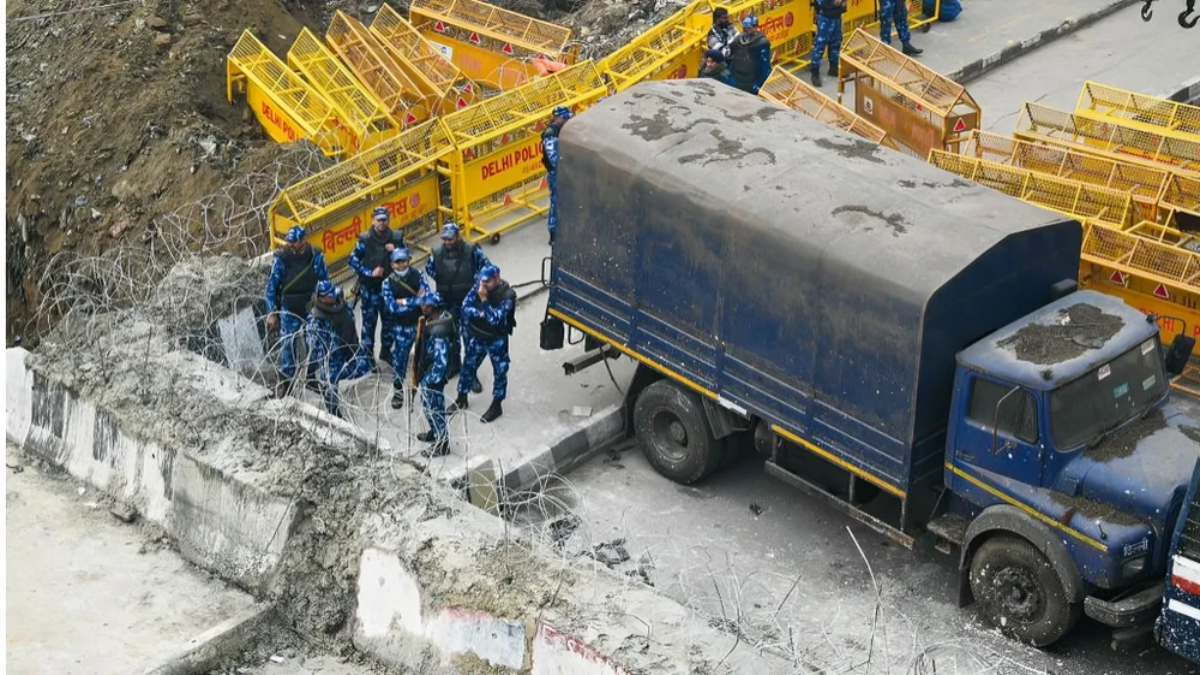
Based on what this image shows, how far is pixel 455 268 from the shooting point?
557 inches

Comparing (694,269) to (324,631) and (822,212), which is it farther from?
(324,631)

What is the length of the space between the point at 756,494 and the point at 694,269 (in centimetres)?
199

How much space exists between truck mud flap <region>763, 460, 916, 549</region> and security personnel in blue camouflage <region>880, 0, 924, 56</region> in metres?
9.49

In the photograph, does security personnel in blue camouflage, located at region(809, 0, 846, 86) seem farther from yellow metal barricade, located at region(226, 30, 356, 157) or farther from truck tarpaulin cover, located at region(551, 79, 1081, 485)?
truck tarpaulin cover, located at region(551, 79, 1081, 485)

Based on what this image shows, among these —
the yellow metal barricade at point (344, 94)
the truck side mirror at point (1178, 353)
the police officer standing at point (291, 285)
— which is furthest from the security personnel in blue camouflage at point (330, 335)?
the truck side mirror at point (1178, 353)

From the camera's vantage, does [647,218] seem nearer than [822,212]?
No

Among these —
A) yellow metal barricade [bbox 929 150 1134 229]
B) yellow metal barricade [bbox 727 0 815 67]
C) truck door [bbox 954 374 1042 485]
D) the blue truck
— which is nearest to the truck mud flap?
the blue truck

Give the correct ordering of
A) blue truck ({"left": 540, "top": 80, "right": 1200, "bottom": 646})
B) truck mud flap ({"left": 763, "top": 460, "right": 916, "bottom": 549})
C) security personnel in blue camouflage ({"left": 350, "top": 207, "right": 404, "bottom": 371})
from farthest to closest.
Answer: security personnel in blue camouflage ({"left": 350, "top": 207, "right": 404, "bottom": 371}), truck mud flap ({"left": 763, "top": 460, "right": 916, "bottom": 549}), blue truck ({"left": 540, "top": 80, "right": 1200, "bottom": 646})

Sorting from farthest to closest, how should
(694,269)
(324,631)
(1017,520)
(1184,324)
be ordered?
(1184,324) < (694,269) < (324,631) < (1017,520)

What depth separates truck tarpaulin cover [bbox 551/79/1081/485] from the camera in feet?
37.1

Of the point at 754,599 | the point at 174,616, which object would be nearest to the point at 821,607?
the point at 754,599

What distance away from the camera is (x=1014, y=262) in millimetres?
11430

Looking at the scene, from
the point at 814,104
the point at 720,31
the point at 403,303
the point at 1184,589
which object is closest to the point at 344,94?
the point at 720,31

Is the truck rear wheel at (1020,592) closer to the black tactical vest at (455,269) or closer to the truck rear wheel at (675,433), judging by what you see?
the truck rear wheel at (675,433)
